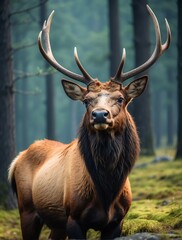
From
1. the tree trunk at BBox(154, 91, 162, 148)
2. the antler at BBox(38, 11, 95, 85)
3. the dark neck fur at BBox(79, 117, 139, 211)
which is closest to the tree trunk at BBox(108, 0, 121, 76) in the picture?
the antler at BBox(38, 11, 95, 85)

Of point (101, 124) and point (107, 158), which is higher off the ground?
Answer: point (101, 124)

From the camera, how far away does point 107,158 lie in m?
6.91

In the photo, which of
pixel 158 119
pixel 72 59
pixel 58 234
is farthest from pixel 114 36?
pixel 72 59

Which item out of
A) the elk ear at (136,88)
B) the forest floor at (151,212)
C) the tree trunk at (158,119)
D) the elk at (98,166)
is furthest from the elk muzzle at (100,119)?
the tree trunk at (158,119)

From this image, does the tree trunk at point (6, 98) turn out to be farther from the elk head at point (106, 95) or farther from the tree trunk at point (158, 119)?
the tree trunk at point (158, 119)

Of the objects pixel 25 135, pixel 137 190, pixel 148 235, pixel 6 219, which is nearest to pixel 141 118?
pixel 137 190

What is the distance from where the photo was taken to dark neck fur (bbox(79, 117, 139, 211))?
6.86m

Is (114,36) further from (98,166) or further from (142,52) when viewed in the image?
(98,166)

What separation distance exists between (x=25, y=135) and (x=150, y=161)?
28.0m

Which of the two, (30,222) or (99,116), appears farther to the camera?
(30,222)

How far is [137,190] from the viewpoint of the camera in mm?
12273

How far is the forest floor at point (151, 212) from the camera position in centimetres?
776

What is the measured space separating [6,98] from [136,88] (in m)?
4.90

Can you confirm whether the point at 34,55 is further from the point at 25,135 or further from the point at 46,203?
the point at 46,203
